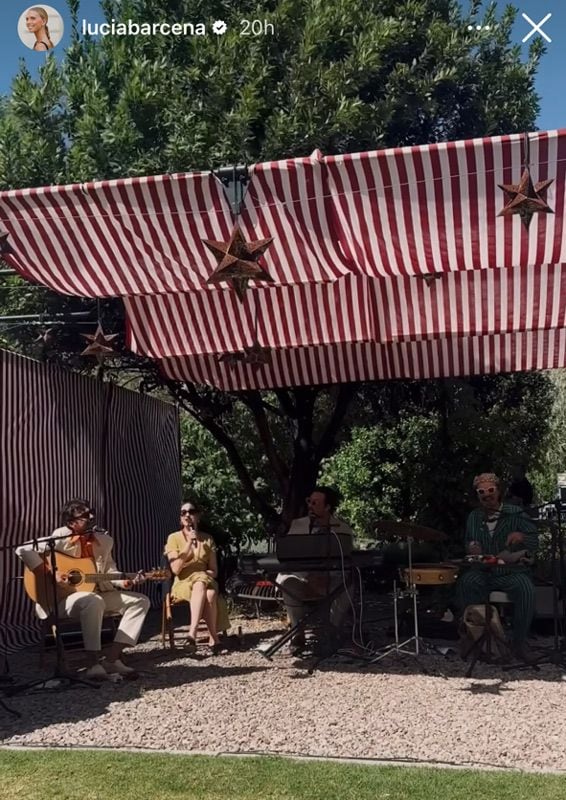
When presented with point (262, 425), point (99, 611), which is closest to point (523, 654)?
point (99, 611)

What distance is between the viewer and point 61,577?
262 inches

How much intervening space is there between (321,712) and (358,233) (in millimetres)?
3038

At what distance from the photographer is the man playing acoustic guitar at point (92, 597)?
648 cm

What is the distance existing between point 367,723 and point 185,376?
5757 millimetres

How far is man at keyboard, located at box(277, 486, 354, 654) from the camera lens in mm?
7309

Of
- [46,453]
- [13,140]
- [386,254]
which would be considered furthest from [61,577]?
[13,140]

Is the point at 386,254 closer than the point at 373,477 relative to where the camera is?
Yes

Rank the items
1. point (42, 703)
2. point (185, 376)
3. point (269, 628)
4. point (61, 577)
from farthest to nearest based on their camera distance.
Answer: point (185, 376) < point (269, 628) < point (61, 577) < point (42, 703)

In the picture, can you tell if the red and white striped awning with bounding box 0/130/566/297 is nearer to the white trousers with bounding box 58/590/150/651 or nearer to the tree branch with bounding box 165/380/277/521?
the white trousers with bounding box 58/590/150/651

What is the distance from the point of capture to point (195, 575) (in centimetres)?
774

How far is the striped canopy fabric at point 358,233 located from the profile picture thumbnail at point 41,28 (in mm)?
4033

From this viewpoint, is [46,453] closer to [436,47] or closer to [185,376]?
[185,376]

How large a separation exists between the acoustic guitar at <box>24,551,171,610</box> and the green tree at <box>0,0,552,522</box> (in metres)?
4.27

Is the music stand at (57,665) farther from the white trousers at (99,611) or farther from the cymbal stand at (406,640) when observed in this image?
the cymbal stand at (406,640)
